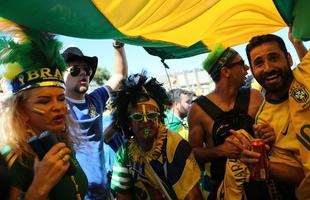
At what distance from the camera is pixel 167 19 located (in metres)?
2.80

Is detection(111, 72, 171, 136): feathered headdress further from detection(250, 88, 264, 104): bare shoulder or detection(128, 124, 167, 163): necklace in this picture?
detection(250, 88, 264, 104): bare shoulder

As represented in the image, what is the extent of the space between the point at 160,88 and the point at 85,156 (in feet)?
3.18

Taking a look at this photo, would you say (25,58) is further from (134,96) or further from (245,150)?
(245,150)

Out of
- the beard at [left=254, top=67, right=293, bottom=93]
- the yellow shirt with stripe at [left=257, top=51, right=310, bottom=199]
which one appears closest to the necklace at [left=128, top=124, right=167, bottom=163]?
the yellow shirt with stripe at [left=257, top=51, right=310, bottom=199]

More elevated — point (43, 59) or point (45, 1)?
point (45, 1)

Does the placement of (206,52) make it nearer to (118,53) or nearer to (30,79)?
(118,53)

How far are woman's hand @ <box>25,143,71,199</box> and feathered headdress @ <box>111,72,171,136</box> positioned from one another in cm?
133

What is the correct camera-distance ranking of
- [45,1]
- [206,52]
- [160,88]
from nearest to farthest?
[45,1]
[160,88]
[206,52]

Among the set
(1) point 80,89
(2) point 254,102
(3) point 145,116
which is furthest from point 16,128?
(2) point 254,102

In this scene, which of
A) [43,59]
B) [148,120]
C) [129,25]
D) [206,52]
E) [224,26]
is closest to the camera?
[43,59]

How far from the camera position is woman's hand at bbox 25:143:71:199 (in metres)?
1.66

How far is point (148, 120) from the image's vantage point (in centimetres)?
283

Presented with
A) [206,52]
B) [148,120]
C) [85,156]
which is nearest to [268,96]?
[148,120]

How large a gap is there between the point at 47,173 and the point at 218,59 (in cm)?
225
